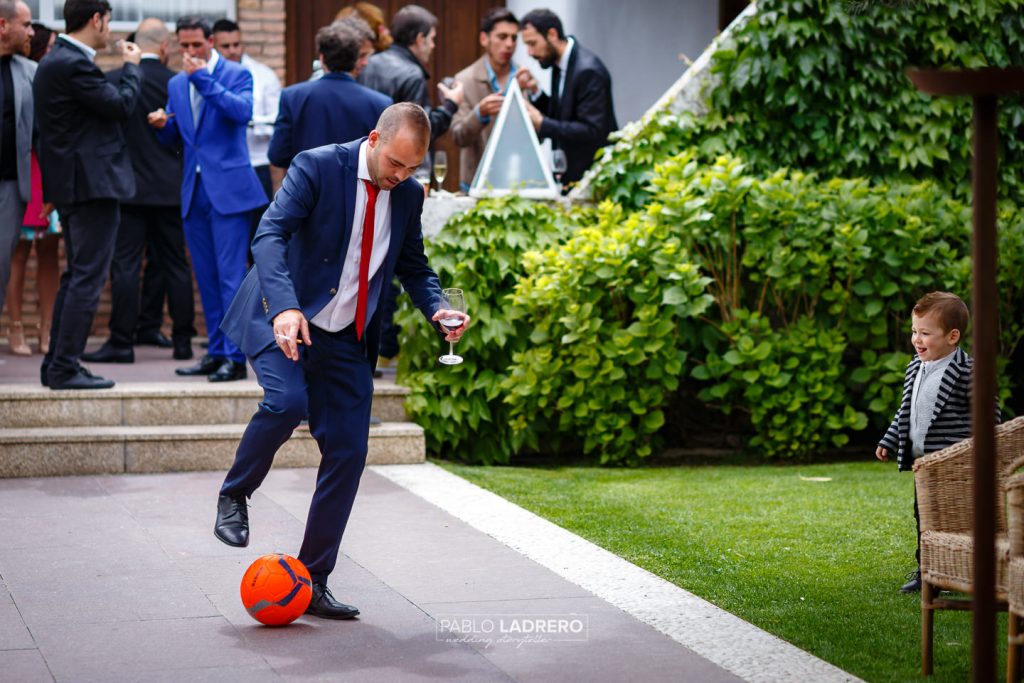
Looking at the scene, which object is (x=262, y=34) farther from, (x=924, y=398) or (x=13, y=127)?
(x=924, y=398)

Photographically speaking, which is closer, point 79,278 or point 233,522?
point 233,522

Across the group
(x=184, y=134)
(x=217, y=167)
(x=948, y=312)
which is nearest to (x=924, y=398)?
(x=948, y=312)

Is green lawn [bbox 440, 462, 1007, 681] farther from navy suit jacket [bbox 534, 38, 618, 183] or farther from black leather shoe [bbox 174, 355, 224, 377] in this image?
navy suit jacket [bbox 534, 38, 618, 183]

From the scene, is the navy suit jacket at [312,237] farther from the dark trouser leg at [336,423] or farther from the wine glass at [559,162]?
the wine glass at [559,162]

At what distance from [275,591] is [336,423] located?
0.63m

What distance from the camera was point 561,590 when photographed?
592cm

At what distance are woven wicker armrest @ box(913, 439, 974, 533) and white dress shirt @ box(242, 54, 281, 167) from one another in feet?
21.0

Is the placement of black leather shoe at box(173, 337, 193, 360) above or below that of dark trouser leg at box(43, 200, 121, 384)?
below

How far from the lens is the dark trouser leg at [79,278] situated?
8438mm

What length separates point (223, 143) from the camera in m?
9.42

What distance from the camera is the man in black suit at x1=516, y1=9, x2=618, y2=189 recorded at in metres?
10.4

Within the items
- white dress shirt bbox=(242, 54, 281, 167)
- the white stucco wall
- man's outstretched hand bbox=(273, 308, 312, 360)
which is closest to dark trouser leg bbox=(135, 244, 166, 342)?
white dress shirt bbox=(242, 54, 281, 167)

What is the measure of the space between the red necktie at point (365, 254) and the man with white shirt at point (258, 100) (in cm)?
453

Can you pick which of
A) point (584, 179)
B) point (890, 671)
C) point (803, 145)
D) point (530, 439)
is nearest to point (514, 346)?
point (530, 439)
